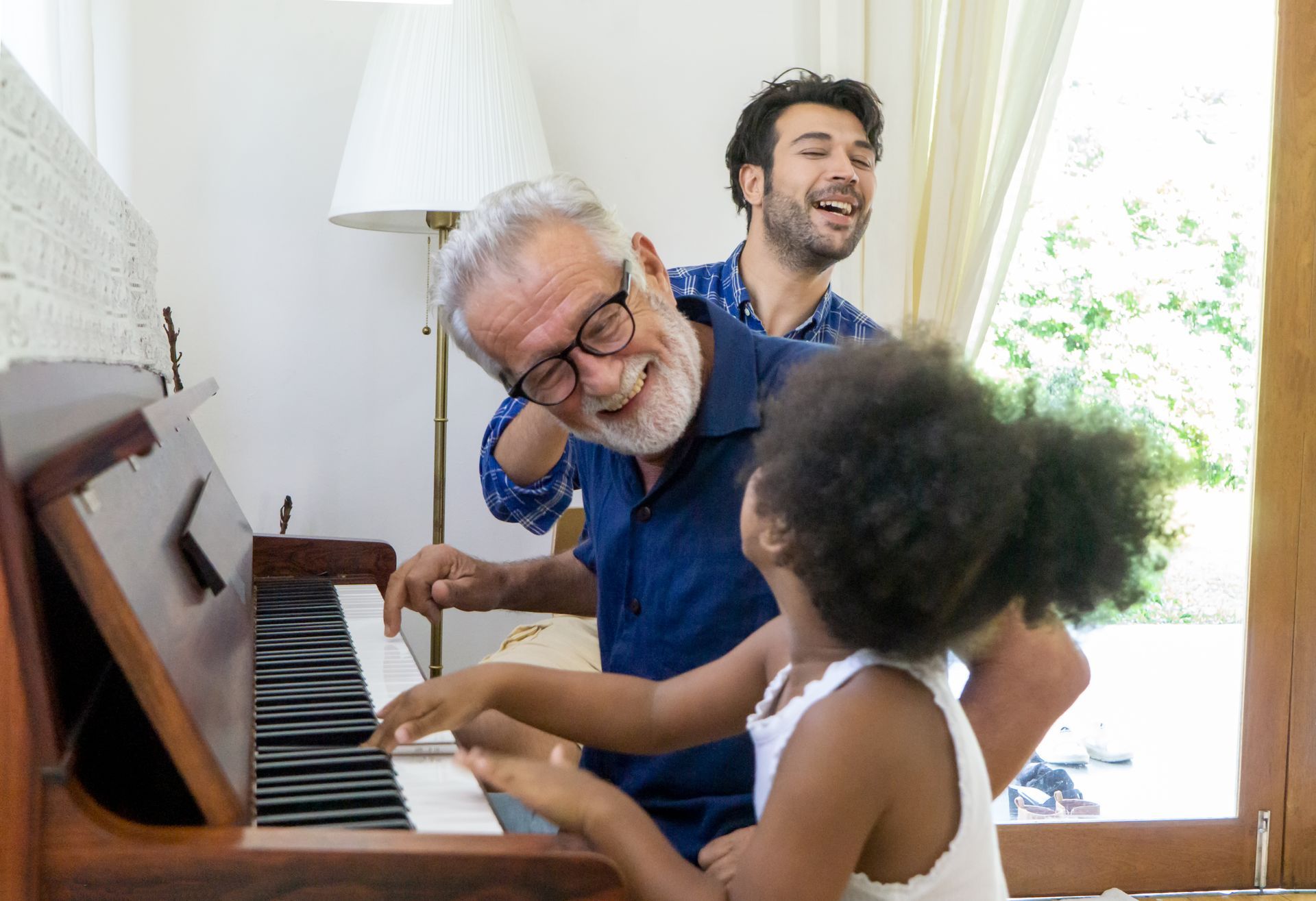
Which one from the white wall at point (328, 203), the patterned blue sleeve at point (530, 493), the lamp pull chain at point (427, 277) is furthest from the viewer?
the lamp pull chain at point (427, 277)

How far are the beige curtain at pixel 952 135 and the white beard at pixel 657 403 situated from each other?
5.17 feet

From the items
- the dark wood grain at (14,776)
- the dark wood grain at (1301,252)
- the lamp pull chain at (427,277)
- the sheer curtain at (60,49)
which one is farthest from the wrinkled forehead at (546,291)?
the dark wood grain at (1301,252)

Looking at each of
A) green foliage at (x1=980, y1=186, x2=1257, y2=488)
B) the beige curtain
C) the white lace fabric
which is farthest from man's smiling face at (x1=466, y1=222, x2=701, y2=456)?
green foliage at (x1=980, y1=186, x2=1257, y2=488)

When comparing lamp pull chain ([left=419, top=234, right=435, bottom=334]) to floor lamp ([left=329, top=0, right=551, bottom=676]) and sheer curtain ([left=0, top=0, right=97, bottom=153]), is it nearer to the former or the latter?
floor lamp ([left=329, top=0, right=551, bottom=676])

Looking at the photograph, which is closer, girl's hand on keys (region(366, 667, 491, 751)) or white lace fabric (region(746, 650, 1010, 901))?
white lace fabric (region(746, 650, 1010, 901))

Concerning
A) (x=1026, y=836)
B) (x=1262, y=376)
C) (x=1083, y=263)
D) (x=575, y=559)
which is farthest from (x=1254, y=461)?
(x=575, y=559)

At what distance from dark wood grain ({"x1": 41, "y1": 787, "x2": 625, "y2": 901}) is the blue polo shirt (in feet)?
1.77

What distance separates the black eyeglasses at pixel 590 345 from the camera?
1399mm

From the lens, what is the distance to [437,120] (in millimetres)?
2344

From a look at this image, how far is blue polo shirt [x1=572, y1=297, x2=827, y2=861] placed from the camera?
1.33 meters

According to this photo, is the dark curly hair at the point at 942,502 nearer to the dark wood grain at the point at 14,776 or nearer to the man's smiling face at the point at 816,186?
the dark wood grain at the point at 14,776

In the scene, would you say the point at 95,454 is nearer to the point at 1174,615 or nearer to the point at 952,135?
the point at 952,135

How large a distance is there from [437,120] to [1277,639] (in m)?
2.47

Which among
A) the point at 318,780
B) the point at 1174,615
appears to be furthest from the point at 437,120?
the point at 1174,615
